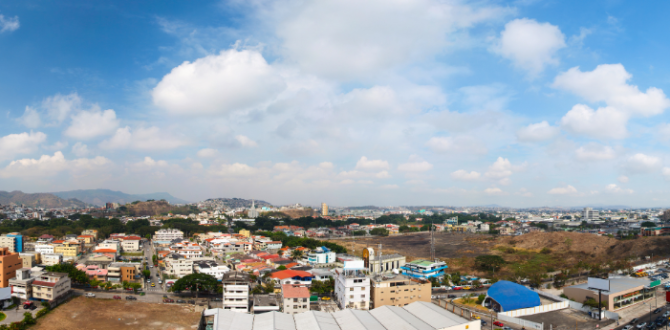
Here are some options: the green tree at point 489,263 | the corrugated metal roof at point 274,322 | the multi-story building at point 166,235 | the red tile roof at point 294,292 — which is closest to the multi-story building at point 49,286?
the corrugated metal roof at point 274,322

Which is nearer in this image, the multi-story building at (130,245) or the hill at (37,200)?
the multi-story building at (130,245)

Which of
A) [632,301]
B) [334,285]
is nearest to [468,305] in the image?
[334,285]

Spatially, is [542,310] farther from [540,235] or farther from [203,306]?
[540,235]

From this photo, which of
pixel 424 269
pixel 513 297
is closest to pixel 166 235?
pixel 424 269

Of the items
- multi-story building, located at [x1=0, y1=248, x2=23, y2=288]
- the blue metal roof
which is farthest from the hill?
the blue metal roof

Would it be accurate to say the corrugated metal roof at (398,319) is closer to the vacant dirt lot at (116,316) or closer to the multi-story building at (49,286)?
the vacant dirt lot at (116,316)

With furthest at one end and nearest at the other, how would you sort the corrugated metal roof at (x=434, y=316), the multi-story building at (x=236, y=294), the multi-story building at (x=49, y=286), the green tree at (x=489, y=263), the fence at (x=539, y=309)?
the green tree at (x=489, y=263), the multi-story building at (x=49, y=286), the multi-story building at (x=236, y=294), the fence at (x=539, y=309), the corrugated metal roof at (x=434, y=316)

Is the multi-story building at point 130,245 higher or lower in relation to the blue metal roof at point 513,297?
lower
